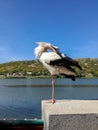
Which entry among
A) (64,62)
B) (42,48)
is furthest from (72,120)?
(42,48)

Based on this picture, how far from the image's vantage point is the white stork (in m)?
8.07

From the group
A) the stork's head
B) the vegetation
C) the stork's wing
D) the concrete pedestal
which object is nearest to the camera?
the concrete pedestal

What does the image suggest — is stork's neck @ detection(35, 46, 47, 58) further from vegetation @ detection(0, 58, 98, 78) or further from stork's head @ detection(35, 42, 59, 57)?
vegetation @ detection(0, 58, 98, 78)

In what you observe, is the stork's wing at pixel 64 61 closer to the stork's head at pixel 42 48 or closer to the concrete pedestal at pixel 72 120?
the stork's head at pixel 42 48

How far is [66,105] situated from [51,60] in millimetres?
1296

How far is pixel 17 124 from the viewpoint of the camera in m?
8.20

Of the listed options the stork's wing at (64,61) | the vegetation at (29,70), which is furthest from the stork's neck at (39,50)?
the vegetation at (29,70)

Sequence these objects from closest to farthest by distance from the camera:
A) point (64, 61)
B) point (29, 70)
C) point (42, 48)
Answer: point (64, 61) → point (42, 48) → point (29, 70)

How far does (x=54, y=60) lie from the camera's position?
8.13 metres

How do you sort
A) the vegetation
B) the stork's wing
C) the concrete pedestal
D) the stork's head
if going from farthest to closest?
the vegetation, the stork's head, the stork's wing, the concrete pedestal

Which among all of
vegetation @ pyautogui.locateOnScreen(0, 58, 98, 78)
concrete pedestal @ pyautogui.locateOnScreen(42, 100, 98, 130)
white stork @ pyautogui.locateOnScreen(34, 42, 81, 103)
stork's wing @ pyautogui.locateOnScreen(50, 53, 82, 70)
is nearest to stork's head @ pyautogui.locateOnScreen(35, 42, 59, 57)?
white stork @ pyautogui.locateOnScreen(34, 42, 81, 103)

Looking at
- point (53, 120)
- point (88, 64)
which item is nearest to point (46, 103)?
point (53, 120)

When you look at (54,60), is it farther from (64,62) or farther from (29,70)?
(29,70)

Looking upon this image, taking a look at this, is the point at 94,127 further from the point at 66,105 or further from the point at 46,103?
the point at 46,103
